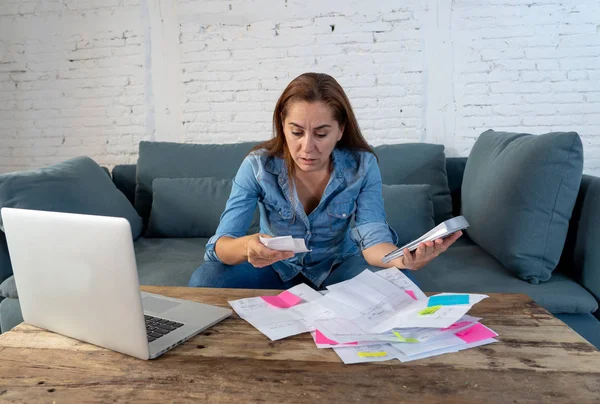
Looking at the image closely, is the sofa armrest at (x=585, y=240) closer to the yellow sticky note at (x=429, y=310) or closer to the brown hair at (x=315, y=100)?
the brown hair at (x=315, y=100)

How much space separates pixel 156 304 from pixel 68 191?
4.01 feet

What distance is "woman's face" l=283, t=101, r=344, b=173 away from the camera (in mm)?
1600

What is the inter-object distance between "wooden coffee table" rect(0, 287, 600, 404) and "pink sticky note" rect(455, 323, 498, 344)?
0.09 ft

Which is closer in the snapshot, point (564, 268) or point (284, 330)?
point (284, 330)

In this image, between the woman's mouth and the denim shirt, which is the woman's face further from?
the denim shirt

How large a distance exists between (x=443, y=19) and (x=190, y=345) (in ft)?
7.88

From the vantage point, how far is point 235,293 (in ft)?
4.38

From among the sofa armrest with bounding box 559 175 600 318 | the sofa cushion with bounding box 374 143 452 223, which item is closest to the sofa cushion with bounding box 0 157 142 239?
the sofa cushion with bounding box 374 143 452 223

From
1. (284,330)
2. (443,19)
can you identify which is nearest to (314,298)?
(284,330)

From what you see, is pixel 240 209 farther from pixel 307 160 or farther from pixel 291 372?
pixel 291 372

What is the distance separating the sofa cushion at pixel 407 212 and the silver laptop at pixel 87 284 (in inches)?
52.8

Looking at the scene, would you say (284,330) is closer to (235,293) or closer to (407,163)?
(235,293)

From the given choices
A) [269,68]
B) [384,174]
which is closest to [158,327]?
[384,174]

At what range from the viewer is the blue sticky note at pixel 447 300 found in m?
1.07
